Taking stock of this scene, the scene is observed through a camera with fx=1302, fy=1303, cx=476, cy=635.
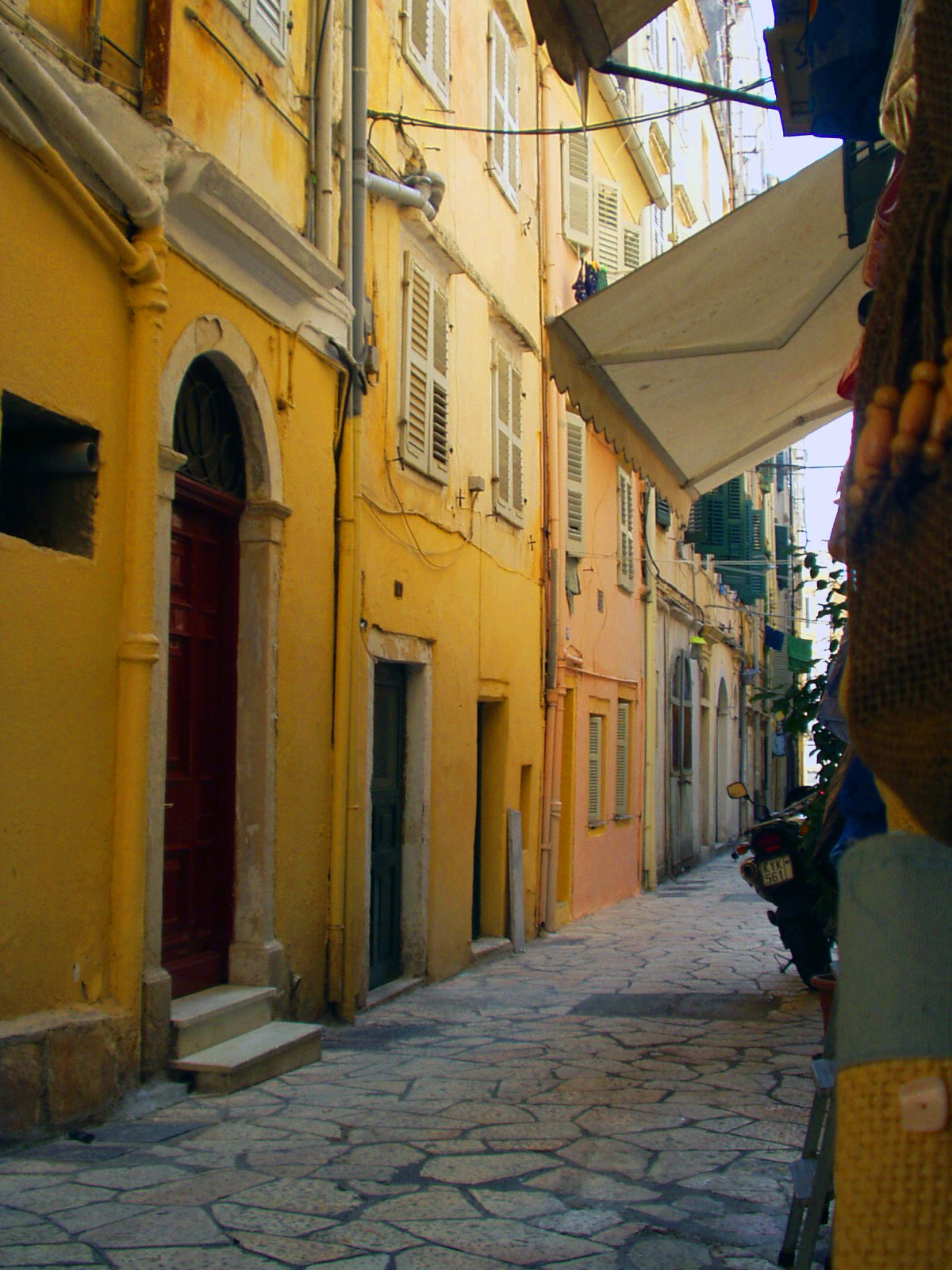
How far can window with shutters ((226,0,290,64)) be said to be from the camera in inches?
266

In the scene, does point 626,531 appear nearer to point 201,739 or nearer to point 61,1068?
point 201,739

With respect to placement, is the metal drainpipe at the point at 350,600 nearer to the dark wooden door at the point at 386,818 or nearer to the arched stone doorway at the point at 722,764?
the dark wooden door at the point at 386,818

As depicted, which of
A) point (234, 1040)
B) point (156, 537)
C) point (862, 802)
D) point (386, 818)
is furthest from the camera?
point (386, 818)

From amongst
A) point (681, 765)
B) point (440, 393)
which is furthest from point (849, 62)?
point (681, 765)

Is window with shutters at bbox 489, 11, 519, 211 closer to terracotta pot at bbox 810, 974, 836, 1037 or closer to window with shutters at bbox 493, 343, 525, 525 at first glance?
window with shutters at bbox 493, 343, 525, 525

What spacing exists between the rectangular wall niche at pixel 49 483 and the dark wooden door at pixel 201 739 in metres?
0.97

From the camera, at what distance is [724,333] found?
636 centimetres

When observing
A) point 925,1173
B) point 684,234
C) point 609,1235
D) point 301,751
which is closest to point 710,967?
point 301,751

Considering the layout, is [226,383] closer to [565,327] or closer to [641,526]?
[565,327]

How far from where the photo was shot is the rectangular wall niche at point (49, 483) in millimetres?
5418

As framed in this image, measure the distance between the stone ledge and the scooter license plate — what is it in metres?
A: 4.43

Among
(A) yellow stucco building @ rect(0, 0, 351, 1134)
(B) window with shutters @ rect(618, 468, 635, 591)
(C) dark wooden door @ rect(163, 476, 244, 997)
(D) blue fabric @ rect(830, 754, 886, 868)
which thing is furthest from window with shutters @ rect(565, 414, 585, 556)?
(D) blue fabric @ rect(830, 754, 886, 868)

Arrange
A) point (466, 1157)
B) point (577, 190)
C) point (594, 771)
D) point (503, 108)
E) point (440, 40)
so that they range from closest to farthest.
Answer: point (466, 1157)
point (440, 40)
point (503, 108)
point (577, 190)
point (594, 771)

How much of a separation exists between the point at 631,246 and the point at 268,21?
10858 millimetres
